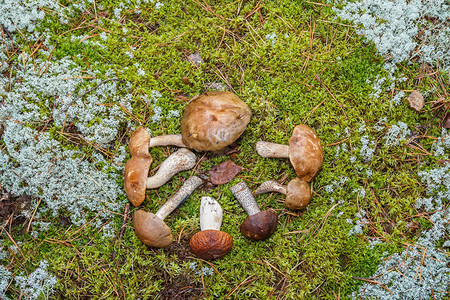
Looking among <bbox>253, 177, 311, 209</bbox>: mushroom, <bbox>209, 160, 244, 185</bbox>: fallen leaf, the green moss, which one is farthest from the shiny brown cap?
<bbox>253, 177, 311, 209</bbox>: mushroom

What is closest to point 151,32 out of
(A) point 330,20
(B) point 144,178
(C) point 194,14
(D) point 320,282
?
(C) point 194,14

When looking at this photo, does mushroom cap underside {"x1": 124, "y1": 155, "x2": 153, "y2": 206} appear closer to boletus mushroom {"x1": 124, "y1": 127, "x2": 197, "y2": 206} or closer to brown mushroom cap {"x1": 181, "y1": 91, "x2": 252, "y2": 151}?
boletus mushroom {"x1": 124, "y1": 127, "x2": 197, "y2": 206}

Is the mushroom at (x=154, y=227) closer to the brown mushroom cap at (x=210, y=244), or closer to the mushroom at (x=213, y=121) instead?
the brown mushroom cap at (x=210, y=244)

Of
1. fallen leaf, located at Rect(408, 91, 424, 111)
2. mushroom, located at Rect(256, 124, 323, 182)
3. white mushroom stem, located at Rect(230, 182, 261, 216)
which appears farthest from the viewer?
fallen leaf, located at Rect(408, 91, 424, 111)

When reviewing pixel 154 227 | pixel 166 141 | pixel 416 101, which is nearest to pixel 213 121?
pixel 166 141

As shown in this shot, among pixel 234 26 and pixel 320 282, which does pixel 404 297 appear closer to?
pixel 320 282

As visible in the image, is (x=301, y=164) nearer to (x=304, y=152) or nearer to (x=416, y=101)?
(x=304, y=152)

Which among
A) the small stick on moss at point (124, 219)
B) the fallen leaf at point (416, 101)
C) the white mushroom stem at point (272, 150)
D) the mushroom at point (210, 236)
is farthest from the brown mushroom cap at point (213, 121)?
the fallen leaf at point (416, 101)
